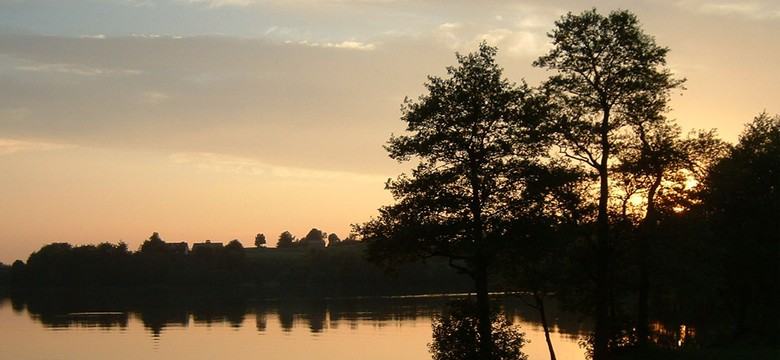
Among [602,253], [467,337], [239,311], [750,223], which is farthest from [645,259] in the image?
[239,311]

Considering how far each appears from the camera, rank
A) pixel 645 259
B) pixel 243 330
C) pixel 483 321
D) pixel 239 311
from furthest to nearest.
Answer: pixel 239 311 < pixel 243 330 < pixel 483 321 < pixel 645 259

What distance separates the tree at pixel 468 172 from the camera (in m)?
41.1

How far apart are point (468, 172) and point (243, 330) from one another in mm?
54676

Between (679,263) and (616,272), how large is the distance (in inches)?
139

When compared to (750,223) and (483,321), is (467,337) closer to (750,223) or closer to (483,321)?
(483,321)

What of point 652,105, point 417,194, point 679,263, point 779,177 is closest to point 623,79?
point 652,105

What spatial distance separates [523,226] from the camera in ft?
134

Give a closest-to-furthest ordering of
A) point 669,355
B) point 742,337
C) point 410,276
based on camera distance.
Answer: point 669,355 < point 742,337 < point 410,276

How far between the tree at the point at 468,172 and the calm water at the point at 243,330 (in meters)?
21.0

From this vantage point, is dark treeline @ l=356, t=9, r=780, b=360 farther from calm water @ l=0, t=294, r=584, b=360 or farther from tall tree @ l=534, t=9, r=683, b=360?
calm water @ l=0, t=294, r=584, b=360

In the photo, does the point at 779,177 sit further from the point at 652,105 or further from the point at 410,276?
the point at 410,276

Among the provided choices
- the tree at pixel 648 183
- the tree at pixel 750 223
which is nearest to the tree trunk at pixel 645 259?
the tree at pixel 648 183

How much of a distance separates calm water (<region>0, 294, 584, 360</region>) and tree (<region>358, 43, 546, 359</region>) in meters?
21.0

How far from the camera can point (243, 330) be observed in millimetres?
90375
